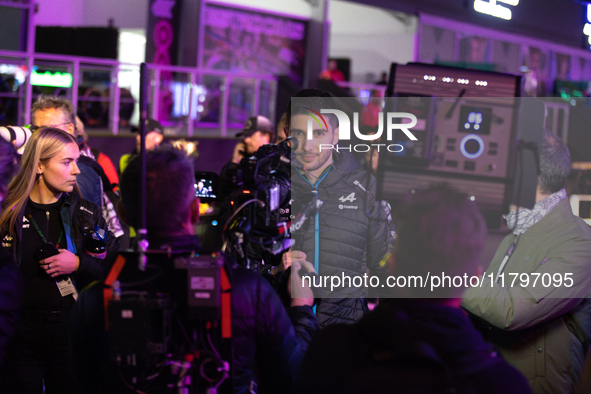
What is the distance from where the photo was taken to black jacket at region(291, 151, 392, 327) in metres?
2.18

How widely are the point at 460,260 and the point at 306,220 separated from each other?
894 mm

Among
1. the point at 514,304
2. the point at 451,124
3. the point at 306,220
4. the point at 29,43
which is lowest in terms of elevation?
the point at 514,304

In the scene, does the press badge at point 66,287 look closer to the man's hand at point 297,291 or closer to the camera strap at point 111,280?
the camera strap at point 111,280

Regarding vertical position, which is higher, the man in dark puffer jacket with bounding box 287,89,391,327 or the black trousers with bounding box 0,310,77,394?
the man in dark puffer jacket with bounding box 287,89,391,327

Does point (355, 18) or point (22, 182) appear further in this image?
point (355, 18)

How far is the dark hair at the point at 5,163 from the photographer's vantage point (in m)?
1.57

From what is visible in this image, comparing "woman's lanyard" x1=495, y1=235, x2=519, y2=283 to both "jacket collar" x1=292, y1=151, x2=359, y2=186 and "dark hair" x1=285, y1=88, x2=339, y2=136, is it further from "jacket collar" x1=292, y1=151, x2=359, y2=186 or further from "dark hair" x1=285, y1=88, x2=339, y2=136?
"dark hair" x1=285, y1=88, x2=339, y2=136

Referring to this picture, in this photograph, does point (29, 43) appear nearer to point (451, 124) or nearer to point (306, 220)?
point (451, 124)

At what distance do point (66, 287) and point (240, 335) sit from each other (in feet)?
3.32

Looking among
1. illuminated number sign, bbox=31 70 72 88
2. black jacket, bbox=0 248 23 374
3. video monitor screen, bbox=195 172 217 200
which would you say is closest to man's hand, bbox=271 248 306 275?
video monitor screen, bbox=195 172 217 200

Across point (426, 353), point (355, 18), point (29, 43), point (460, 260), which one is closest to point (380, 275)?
point (460, 260)

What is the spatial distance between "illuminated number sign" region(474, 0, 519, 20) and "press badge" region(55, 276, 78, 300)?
2919mm

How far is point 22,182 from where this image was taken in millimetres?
2211

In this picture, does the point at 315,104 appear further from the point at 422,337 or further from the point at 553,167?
the point at 422,337
